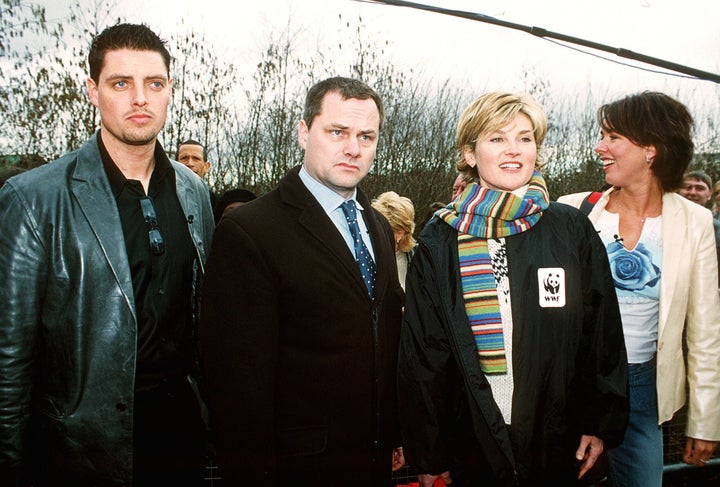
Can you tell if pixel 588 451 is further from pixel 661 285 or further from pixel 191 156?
pixel 191 156

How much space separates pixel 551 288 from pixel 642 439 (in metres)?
1.28

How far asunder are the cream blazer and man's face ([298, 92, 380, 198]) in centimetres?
164

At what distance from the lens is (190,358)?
254cm

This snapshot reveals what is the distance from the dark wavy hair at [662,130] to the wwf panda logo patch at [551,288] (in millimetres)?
1279

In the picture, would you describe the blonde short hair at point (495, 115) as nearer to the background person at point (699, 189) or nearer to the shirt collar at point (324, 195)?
the shirt collar at point (324, 195)

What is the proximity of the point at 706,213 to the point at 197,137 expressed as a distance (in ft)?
26.8

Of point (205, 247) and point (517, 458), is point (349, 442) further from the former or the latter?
point (205, 247)

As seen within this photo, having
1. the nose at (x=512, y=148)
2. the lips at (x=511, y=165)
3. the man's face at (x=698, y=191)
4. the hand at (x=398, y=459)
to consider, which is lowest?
the hand at (x=398, y=459)

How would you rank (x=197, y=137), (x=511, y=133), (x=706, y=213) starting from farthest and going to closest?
1. (x=197, y=137)
2. (x=706, y=213)
3. (x=511, y=133)

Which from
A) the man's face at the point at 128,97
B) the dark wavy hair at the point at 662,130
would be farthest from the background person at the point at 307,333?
the dark wavy hair at the point at 662,130

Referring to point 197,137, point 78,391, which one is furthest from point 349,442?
point 197,137

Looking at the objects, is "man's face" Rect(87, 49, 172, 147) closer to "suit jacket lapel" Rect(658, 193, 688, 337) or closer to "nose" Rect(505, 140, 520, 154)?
"nose" Rect(505, 140, 520, 154)

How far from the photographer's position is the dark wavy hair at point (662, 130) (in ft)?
9.91

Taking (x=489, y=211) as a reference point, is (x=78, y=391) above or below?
below
